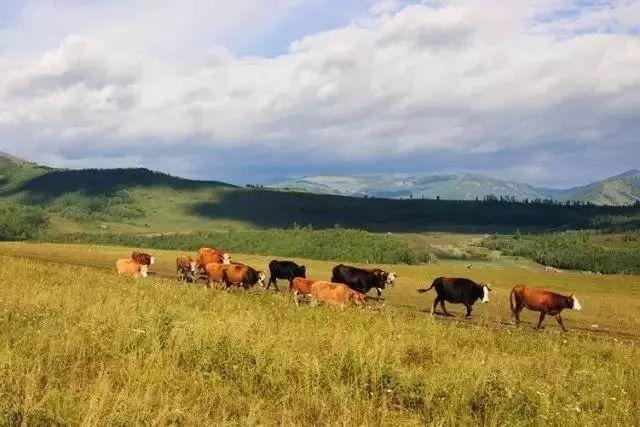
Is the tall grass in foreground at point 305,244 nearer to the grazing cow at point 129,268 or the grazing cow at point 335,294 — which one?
the grazing cow at point 129,268

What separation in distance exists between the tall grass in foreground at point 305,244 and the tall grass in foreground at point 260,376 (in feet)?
303

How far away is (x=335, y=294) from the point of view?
22109 millimetres

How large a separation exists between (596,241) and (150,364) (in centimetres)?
17476

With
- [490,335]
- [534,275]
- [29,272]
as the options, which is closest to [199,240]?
[534,275]

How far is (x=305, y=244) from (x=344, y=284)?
89.7 meters

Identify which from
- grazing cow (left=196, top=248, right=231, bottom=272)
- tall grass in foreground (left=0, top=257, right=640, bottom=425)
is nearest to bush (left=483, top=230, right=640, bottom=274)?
grazing cow (left=196, top=248, right=231, bottom=272)

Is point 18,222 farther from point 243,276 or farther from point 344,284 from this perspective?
point 344,284

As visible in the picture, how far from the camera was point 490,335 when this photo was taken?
51.4 feet

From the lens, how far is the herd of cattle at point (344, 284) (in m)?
22.7

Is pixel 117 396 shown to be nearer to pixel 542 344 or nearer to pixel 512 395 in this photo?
pixel 512 395

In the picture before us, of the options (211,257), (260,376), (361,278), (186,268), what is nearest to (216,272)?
(186,268)

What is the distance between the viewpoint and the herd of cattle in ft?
74.3

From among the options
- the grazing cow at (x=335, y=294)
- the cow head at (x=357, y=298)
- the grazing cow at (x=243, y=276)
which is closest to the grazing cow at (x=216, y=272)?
the grazing cow at (x=243, y=276)

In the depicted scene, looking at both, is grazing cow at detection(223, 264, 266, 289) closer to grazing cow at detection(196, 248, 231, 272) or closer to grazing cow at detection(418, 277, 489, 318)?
grazing cow at detection(196, 248, 231, 272)
